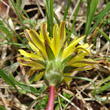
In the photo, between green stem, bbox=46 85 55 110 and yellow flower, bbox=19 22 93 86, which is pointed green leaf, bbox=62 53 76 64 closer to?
yellow flower, bbox=19 22 93 86

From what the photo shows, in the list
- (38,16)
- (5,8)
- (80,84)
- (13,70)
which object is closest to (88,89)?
(80,84)

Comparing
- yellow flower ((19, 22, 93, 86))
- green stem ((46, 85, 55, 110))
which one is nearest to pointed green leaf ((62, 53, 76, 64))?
yellow flower ((19, 22, 93, 86))

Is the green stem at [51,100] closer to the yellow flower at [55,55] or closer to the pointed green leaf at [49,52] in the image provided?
the yellow flower at [55,55]

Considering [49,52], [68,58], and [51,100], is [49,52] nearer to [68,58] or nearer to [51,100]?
[68,58]

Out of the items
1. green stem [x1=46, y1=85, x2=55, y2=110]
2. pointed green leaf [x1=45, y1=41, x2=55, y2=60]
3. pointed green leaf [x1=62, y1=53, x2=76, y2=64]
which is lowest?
green stem [x1=46, y1=85, x2=55, y2=110]

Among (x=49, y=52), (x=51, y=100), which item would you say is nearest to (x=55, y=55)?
(x=49, y=52)

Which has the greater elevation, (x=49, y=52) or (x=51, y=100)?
(x=49, y=52)

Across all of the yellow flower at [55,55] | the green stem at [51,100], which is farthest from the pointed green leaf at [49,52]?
the green stem at [51,100]

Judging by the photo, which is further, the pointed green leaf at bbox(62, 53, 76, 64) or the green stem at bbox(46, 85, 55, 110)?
the pointed green leaf at bbox(62, 53, 76, 64)
